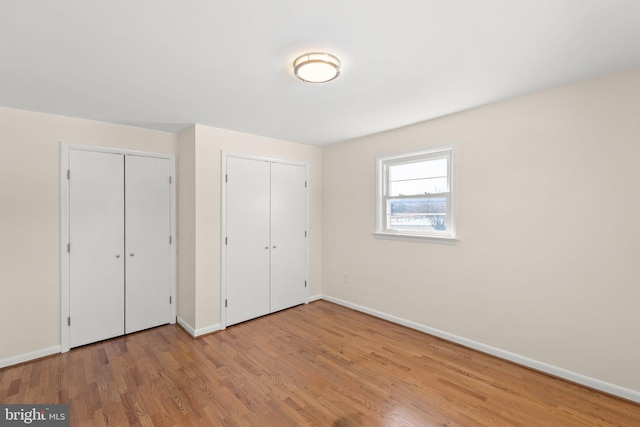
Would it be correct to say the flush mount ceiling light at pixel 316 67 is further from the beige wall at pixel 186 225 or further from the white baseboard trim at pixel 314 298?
the white baseboard trim at pixel 314 298

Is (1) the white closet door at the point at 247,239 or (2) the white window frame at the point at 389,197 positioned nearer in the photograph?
(2) the white window frame at the point at 389,197

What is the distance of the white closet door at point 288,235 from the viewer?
409 centimetres

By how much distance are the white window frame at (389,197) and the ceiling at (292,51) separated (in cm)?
57

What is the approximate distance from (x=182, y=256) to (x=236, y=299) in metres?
0.86

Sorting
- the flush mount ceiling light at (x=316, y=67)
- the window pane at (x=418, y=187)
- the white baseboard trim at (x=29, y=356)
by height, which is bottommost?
the white baseboard trim at (x=29, y=356)

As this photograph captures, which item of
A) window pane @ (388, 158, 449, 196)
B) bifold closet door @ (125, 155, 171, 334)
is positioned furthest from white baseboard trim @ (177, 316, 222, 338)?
window pane @ (388, 158, 449, 196)

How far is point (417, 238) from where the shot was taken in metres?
3.41

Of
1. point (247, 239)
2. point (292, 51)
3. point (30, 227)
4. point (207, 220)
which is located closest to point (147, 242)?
point (207, 220)

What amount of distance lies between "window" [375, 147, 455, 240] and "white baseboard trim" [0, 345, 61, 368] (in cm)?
373

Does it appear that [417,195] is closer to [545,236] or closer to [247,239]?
[545,236]

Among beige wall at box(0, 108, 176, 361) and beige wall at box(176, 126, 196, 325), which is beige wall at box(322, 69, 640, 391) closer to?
beige wall at box(176, 126, 196, 325)

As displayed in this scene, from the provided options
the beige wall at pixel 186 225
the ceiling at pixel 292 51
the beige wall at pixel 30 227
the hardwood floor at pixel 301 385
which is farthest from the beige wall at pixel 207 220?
the beige wall at pixel 30 227

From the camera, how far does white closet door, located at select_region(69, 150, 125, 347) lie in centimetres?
304

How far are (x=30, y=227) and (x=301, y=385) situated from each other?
2.98 metres
